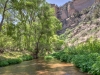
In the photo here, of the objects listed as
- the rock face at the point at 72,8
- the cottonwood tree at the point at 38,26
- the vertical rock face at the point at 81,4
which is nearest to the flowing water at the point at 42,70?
the cottonwood tree at the point at 38,26

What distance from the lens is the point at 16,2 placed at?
28.6 m

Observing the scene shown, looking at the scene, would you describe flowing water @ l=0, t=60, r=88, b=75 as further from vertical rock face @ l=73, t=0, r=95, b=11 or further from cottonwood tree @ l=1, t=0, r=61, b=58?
vertical rock face @ l=73, t=0, r=95, b=11

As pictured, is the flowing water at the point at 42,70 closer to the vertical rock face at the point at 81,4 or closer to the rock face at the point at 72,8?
the rock face at the point at 72,8

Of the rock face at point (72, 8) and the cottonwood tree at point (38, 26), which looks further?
the rock face at point (72, 8)

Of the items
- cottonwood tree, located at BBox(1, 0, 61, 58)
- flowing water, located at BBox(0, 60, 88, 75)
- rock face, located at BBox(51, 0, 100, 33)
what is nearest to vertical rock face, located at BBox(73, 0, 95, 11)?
rock face, located at BBox(51, 0, 100, 33)

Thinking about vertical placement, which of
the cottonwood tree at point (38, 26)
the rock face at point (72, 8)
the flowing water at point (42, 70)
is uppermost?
the rock face at point (72, 8)

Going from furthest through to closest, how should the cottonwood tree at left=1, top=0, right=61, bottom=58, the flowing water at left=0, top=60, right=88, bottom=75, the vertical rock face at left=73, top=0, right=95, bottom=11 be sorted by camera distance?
the vertical rock face at left=73, top=0, right=95, bottom=11 < the cottonwood tree at left=1, top=0, right=61, bottom=58 < the flowing water at left=0, top=60, right=88, bottom=75

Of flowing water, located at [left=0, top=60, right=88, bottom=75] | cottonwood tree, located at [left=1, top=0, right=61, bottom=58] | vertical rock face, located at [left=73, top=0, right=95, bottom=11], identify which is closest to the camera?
flowing water, located at [left=0, top=60, right=88, bottom=75]

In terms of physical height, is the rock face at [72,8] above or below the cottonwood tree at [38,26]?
above

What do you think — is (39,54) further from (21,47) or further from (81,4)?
(81,4)

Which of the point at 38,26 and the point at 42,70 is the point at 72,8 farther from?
the point at 42,70

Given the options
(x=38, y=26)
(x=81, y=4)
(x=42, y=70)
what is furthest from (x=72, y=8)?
(x=42, y=70)

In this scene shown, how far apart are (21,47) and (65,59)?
20.4 meters

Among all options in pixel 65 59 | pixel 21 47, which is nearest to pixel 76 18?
pixel 21 47
